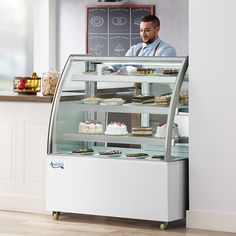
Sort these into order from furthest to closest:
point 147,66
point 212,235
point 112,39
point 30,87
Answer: point 112,39
point 30,87
point 147,66
point 212,235

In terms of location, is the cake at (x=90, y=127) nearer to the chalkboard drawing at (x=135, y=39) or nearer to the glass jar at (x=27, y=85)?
the glass jar at (x=27, y=85)

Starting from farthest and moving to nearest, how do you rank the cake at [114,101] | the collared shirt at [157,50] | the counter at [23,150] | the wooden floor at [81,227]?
the collared shirt at [157,50] → the counter at [23,150] → the cake at [114,101] → the wooden floor at [81,227]

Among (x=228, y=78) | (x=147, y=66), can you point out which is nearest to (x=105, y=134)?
(x=147, y=66)

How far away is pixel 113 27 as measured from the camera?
10414 millimetres

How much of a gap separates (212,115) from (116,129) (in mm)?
850

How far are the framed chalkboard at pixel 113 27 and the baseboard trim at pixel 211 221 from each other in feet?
12.5

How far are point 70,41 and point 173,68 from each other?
153 inches

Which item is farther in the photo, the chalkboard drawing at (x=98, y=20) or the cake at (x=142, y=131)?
the chalkboard drawing at (x=98, y=20)

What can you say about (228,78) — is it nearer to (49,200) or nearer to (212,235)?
(212,235)

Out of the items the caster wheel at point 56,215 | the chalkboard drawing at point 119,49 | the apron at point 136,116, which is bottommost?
the caster wheel at point 56,215

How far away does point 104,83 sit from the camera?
7371mm

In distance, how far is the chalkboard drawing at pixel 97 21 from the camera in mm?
10492

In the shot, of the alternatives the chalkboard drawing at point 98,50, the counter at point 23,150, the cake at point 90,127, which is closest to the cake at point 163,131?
the cake at point 90,127

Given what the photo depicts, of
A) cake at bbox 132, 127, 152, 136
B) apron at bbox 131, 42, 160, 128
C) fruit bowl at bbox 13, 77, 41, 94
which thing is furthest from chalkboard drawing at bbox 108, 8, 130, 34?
cake at bbox 132, 127, 152, 136
